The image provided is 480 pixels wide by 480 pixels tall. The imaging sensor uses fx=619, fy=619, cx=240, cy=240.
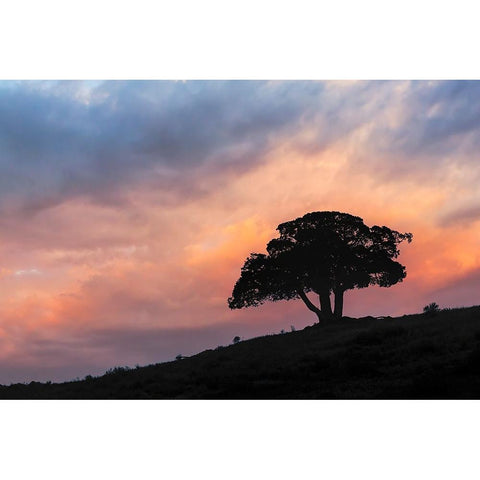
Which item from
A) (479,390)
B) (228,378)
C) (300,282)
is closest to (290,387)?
(228,378)

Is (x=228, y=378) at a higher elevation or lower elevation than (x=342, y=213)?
lower

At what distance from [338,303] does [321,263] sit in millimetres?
3165

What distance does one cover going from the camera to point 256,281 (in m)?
45.2

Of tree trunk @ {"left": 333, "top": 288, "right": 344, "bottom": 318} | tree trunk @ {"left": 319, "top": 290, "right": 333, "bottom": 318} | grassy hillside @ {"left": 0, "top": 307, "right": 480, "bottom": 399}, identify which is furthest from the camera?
tree trunk @ {"left": 319, "top": 290, "right": 333, "bottom": 318}

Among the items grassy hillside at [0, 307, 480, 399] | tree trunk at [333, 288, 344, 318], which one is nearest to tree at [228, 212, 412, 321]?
tree trunk at [333, 288, 344, 318]

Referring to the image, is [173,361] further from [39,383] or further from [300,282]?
[300,282]

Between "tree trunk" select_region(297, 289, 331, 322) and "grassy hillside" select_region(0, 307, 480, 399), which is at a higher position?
"tree trunk" select_region(297, 289, 331, 322)

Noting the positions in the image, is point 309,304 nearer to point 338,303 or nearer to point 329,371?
point 338,303

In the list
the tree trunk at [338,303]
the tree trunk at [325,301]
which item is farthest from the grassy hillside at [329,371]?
the tree trunk at [325,301]

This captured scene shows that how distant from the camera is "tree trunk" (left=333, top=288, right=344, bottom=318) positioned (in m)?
43.9

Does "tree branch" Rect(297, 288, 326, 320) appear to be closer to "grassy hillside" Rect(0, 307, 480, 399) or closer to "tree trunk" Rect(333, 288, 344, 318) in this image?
"tree trunk" Rect(333, 288, 344, 318)

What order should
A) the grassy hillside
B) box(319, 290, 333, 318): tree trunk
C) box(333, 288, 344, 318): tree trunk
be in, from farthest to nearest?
box(319, 290, 333, 318): tree trunk → box(333, 288, 344, 318): tree trunk → the grassy hillside

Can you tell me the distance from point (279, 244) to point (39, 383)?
19635mm

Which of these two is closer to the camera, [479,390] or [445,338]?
[479,390]
